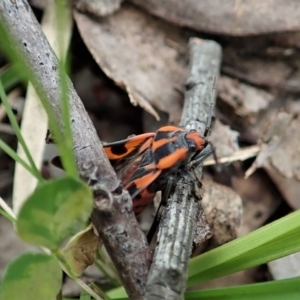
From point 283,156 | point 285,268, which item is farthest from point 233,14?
point 285,268

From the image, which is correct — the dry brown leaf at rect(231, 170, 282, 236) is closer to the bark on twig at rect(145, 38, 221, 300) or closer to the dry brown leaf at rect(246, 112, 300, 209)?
the dry brown leaf at rect(246, 112, 300, 209)

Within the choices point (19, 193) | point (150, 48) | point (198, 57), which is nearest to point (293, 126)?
point (198, 57)

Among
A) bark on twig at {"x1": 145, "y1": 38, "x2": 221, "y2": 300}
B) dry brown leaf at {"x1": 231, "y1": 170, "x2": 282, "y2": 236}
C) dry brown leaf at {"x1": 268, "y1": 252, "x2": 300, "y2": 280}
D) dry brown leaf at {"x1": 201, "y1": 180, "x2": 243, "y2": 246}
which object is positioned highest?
bark on twig at {"x1": 145, "y1": 38, "x2": 221, "y2": 300}

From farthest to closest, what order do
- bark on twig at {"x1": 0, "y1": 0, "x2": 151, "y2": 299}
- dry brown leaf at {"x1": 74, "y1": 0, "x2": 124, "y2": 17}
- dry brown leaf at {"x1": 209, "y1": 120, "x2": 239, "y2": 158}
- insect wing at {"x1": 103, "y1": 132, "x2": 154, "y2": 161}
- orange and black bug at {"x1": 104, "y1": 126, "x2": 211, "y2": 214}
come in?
1. dry brown leaf at {"x1": 74, "y1": 0, "x2": 124, "y2": 17}
2. dry brown leaf at {"x1": 209, "y1": 120, "x2": 239, "y2": 158}
3. insect wing at {"x1": 103, "y1": 132, "x2": 154, "y2": 161}
4. orange and black bug at {"x1": 104, "y1": 126, "x2": 211, "y2": 214}
5. bark on twig at {"x1": 0, "y1": 0, "x2": 151, "y2": 299}

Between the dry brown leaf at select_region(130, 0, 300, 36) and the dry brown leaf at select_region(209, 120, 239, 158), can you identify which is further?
the dry brown leaf at select_region(130, 0, 300, 36)

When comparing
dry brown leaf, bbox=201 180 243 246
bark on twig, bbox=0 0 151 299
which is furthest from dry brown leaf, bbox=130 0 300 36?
bark on twig, bbox=0 0 151 299

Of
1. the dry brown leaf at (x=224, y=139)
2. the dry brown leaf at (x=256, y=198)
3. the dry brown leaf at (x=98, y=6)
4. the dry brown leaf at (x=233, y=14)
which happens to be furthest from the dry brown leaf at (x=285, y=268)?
the dry brown leaf at (x=98, y=6)

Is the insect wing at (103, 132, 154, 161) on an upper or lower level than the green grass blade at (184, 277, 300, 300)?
upper

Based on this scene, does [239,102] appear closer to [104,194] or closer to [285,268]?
[285,268]
